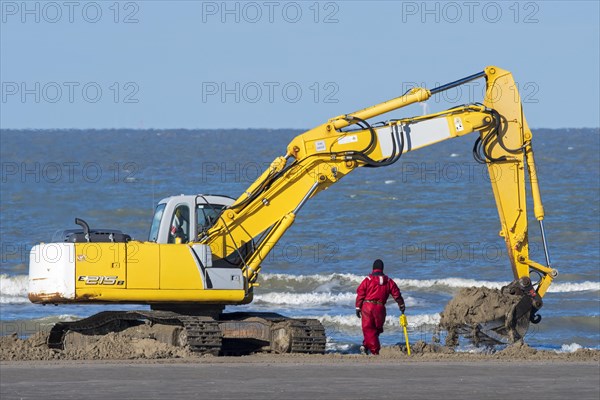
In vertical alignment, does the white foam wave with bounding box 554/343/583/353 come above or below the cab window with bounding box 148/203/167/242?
below

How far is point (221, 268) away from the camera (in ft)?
70.8

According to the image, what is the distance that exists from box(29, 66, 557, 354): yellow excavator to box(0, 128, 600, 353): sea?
10.0 feet

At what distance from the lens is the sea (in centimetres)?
3200

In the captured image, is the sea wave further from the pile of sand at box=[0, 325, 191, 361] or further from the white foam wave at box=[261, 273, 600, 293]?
the pile of sand at box=[0, 325, 191, 361]

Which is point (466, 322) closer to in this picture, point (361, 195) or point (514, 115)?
point (514, 115)

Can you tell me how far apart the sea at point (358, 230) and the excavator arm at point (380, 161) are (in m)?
3.13

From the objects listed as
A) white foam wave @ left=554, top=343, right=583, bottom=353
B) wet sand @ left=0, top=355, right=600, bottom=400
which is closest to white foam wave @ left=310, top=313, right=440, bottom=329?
white foam wave @ left=554, top=343, right=583, bottom=353

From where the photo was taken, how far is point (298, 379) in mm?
17984

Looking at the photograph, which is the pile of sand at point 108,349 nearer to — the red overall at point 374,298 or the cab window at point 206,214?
the cab window at point 206,214

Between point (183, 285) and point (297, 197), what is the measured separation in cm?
221

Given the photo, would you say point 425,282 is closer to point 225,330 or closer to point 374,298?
point 374,298

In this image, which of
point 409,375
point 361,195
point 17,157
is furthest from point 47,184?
point 409,375

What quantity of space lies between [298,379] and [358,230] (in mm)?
32076

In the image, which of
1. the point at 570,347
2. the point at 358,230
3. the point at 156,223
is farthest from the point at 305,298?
the point at 358,230
